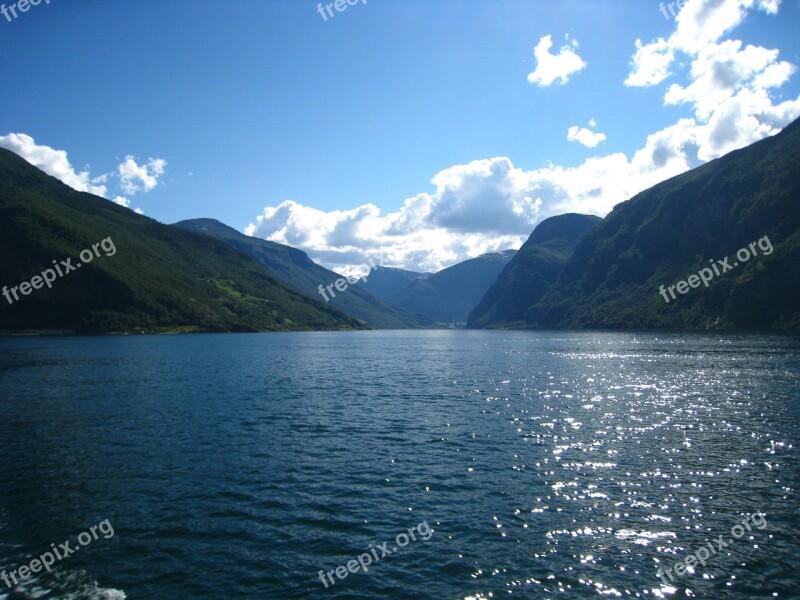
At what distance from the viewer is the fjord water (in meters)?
21.7

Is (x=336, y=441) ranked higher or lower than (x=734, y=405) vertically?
higher

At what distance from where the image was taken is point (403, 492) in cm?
3188

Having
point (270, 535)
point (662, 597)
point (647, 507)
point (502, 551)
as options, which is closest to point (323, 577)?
point (270, 535)

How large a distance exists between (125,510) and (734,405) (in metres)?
68.4

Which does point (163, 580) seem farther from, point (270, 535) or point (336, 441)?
point (336, 441)

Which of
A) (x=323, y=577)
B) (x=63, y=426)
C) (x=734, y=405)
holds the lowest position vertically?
(x=734, y=405)

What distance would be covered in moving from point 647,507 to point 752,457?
16.6 m

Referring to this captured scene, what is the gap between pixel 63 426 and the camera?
5034 centimetres

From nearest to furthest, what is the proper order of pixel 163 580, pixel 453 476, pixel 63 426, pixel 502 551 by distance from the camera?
pixel 163 580 < pixel 502 551 < pixel 453 476 < pixel 63 426

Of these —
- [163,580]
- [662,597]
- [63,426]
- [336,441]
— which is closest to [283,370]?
[63,426]

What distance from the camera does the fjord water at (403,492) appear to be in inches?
855

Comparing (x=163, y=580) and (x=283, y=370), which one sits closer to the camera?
(x=163, y=580)

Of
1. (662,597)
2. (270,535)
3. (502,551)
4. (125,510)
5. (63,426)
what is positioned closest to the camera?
(662,597)

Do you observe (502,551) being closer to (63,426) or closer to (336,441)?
(336,441)
